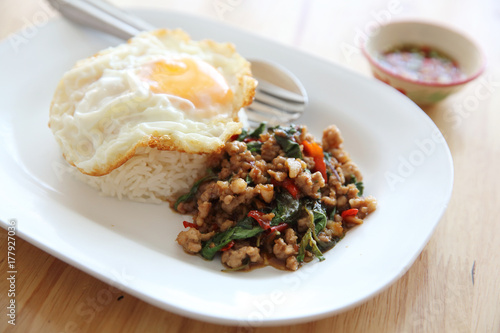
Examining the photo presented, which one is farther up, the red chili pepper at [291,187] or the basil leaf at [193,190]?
the red chili pepper at [291,187]

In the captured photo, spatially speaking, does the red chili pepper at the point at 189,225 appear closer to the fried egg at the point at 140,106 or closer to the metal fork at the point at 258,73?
the fried egg at the point at 140,106

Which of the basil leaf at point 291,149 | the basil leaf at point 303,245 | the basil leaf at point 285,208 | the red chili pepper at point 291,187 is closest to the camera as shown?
the basil leaf at point 303,245

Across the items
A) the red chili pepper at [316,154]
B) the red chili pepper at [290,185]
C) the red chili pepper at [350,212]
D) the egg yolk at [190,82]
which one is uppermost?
the egg yolk at [190,82]

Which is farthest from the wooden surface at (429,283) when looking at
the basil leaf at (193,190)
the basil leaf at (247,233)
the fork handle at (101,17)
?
the basil leaf at (193,190)

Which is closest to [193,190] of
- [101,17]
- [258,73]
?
[258,73]

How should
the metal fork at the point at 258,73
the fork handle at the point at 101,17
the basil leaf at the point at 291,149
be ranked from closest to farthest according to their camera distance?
the basil leaf at the point at 291,149
the metal fork at the point at 258,73
the fork handle at the point at 101,17

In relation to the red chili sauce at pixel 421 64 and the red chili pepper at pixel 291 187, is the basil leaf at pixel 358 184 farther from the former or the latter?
the red chili sauce at pixel 421 64

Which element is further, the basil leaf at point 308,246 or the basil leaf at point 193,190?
the basil leaf at point 193,190

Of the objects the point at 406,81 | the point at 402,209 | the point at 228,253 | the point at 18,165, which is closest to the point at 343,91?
the point at 406,81

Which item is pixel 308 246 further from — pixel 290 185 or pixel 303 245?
pixel 290 185
